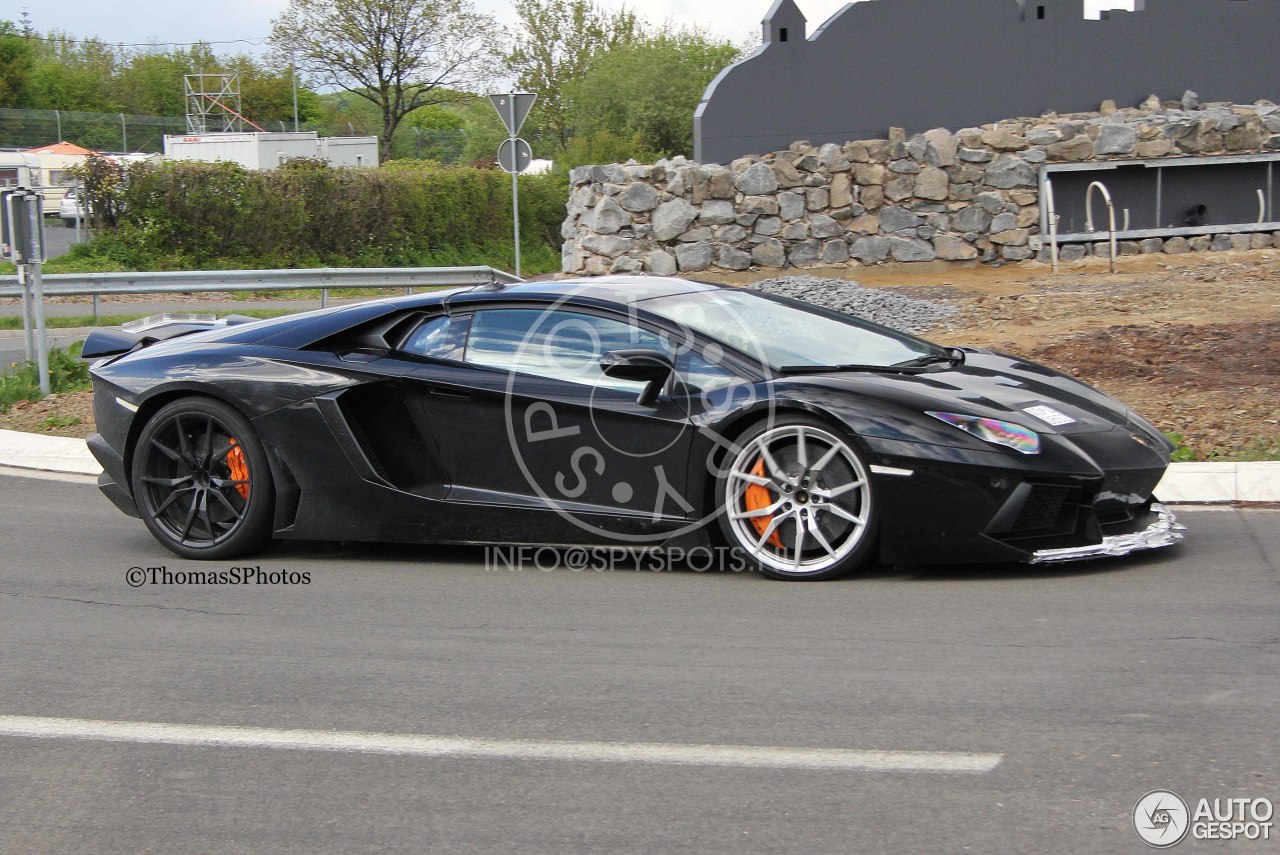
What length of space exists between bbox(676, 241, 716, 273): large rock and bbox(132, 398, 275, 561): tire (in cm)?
1527

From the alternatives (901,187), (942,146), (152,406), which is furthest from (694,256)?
(152,406)

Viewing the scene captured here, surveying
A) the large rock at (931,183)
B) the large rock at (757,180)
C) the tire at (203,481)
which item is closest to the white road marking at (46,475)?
the tire at (203,481)

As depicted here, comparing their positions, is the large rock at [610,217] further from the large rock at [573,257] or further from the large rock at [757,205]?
the large rock at [757,205]

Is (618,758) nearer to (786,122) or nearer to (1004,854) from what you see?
(1004,854)

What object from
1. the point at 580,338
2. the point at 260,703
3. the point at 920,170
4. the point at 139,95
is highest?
the point at 139,95

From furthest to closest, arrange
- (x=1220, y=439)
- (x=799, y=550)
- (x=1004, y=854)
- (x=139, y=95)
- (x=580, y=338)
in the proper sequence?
(x=139, y=95)
(x=1220, y=439)
(x=580, y=338)
(x=799, y=550)
(x=1004, y=854)

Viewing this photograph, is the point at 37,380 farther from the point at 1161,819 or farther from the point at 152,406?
the point at 1161,819

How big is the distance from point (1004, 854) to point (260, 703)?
2.38 meters

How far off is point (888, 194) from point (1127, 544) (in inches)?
641

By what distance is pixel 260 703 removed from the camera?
4.31 metres

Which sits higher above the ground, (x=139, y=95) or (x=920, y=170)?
(x=139, y=95)

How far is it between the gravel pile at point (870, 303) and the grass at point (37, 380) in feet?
21.4

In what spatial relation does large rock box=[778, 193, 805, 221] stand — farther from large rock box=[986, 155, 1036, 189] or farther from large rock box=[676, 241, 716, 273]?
large rock box=[986, 155, 1036, 189]

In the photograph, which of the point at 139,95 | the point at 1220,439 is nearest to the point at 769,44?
the point at 1220,439
